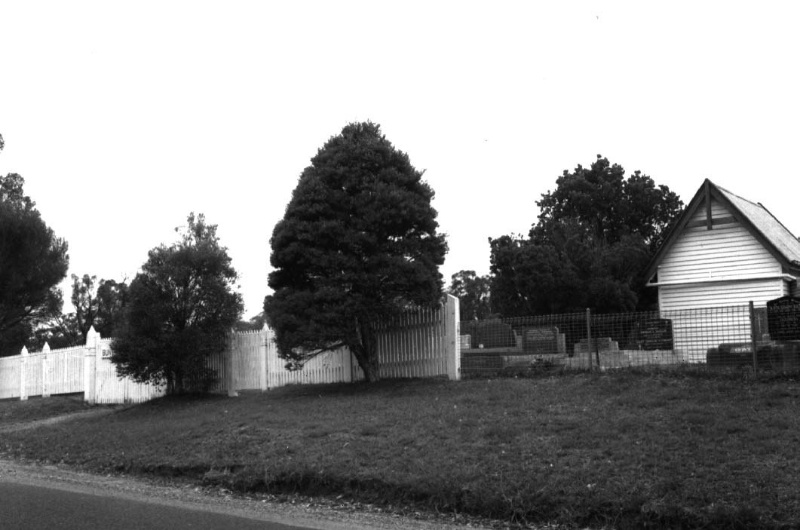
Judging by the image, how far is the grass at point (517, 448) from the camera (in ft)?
23.1

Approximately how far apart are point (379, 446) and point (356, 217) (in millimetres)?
6923

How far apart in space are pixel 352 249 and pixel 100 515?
855 centimetres

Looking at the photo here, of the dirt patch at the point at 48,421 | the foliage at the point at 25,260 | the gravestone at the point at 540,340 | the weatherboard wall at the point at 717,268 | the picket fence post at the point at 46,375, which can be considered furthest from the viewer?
the foliage at the point at 25,260

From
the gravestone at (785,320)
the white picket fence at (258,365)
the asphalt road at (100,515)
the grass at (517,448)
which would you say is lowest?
the asphalt road at (100,515)

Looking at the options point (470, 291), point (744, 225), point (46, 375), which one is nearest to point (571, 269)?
point (744, 225)

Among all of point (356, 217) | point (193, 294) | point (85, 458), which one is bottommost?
point (85, 458)

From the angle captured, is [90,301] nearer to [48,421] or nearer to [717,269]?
[48,421]

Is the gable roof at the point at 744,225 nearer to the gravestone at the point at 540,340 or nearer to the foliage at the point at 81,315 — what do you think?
the gravestone at the point at 540,340

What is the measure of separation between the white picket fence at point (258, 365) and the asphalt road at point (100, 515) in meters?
8.37

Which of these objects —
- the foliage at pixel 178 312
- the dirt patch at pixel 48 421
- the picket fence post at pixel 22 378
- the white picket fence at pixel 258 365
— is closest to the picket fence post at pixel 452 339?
the white picket fence at pixel 258 365

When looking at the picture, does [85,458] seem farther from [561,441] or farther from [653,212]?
[653,212]

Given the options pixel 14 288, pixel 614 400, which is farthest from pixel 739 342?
pixel 14 288

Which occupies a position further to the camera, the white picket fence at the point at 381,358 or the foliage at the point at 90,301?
the foliage at the point at 90,301

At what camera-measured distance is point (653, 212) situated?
5412 cm
